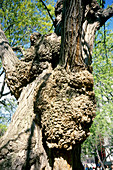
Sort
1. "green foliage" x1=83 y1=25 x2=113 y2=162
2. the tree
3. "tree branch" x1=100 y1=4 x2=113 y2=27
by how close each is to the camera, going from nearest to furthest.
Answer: the tree
"tree branch" x1=100 y1=4 x2=113 y2=27
"green foliage" x1=83 y1=25 x2=113 y2=162

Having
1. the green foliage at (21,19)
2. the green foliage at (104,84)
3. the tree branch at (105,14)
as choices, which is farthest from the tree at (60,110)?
the green foliage at (104,84)

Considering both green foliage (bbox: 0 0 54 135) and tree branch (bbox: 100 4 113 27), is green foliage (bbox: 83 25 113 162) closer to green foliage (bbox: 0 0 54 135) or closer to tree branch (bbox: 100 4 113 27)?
green foliage (bbox: 0 0 54 135)

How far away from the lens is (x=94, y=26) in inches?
109

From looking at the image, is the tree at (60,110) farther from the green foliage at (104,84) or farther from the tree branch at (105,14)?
the green foliage at (104,84)

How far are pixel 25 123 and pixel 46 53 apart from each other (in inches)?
58.5

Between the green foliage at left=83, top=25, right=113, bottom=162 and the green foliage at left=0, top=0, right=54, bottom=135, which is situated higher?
the green foliage at left=0, top=0, right=54, bottom=135

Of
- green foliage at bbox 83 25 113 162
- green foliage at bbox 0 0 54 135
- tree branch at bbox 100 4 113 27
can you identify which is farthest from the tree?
green foliage at bbox 83 25 113 162

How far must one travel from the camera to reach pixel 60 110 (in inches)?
80.0

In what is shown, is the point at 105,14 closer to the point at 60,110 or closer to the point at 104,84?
the point at 60,110

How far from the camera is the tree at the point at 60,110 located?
190 cm

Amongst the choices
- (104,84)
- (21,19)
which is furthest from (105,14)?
(104,84)

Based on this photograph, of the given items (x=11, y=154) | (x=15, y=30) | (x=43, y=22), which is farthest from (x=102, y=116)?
(x=11, y=154)

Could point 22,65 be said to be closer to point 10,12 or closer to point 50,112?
point 50,112

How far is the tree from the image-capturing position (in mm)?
1899
